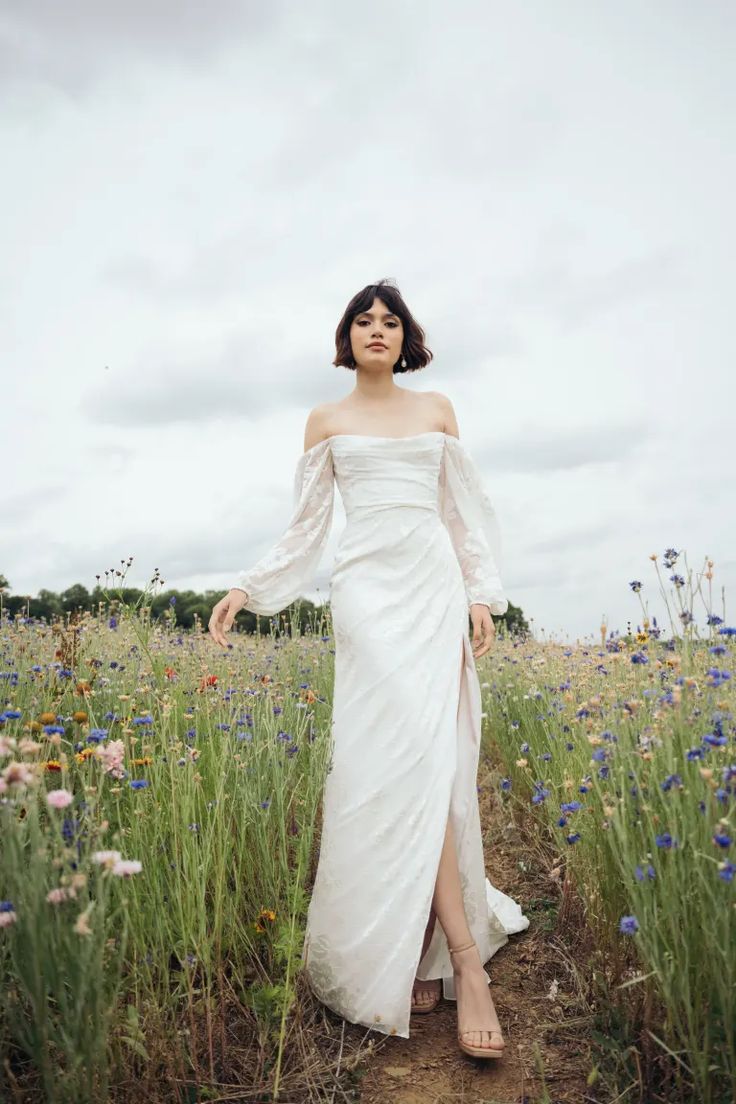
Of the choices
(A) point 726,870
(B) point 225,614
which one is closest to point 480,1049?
(A) point 726,870

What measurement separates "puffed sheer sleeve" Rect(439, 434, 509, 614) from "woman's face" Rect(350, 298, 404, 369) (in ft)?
1.46

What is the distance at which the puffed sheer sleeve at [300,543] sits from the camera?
342 cm

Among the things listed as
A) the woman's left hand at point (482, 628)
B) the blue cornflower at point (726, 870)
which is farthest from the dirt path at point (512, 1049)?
the woman's left hand at point (482, 628)

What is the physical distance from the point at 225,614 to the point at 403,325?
1.54m

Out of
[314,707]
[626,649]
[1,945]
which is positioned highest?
[626,649]

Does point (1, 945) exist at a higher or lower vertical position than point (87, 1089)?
higher

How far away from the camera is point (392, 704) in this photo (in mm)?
2939

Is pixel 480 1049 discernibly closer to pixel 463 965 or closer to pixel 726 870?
pixel 463 965

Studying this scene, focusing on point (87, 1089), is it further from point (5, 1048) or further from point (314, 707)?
point (314, 707)

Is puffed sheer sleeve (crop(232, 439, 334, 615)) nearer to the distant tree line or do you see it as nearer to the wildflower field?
the wildflower field

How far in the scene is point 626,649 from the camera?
3443 mm

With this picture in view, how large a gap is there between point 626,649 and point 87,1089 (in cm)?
248

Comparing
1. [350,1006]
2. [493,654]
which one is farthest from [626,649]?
[493,654]

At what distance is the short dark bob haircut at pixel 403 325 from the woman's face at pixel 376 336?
0.12ft
